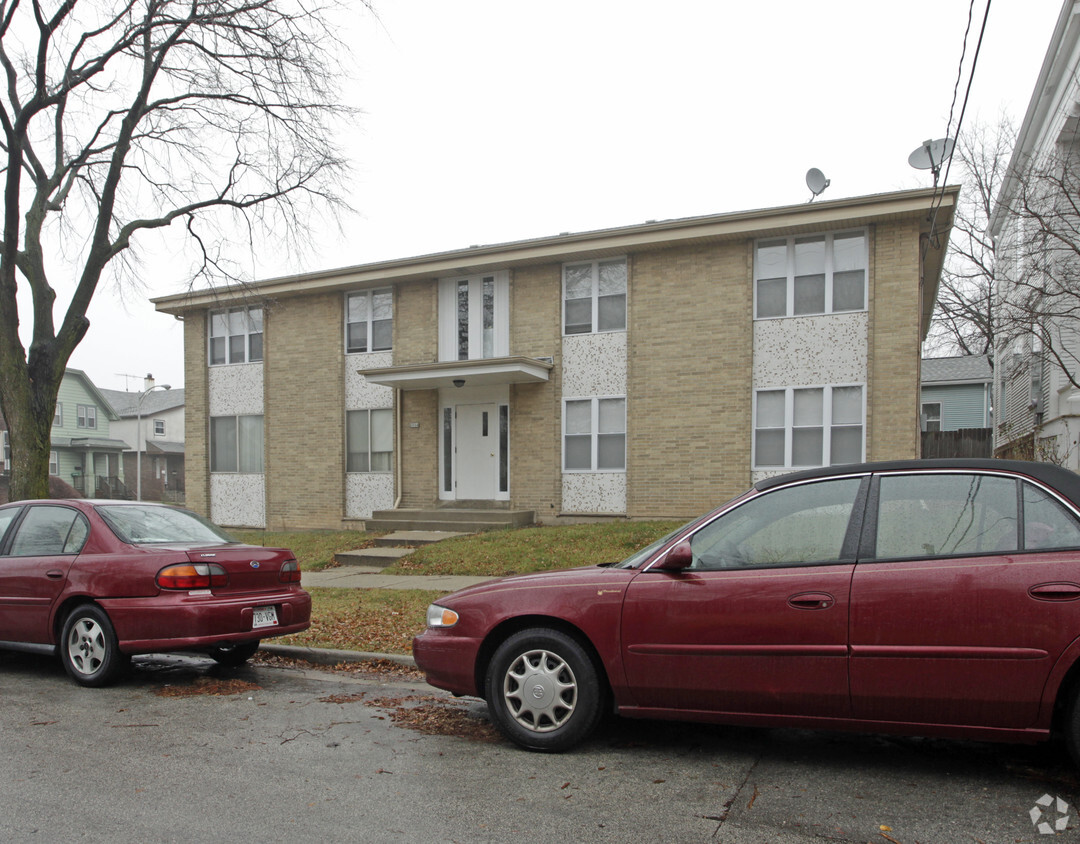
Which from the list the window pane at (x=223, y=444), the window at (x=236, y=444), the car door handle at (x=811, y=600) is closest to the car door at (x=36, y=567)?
the car door handle at (x=811, y=600)

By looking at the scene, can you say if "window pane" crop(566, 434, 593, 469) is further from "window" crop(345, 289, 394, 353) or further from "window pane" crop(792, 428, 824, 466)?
"window" crop(345, 289, 394, 353)

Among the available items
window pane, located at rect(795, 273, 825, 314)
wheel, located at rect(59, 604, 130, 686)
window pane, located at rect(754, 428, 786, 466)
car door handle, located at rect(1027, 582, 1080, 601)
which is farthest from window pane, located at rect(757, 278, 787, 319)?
wheel, located at rect(59, 604, 130, 686)

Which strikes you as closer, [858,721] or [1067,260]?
[858,721]

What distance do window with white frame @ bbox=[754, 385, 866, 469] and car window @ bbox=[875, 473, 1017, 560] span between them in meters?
11.2

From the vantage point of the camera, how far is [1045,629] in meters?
3.84

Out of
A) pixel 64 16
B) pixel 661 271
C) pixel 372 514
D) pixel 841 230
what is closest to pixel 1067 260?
pixel 841 230

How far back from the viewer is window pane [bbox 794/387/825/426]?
1552 centimetres

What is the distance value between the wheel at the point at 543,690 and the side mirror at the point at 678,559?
2.25 ft

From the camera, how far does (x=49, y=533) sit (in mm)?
7152

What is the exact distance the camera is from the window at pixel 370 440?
765 inches

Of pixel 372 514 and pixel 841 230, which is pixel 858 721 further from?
pixel 372 514

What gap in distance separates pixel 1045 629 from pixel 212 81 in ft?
49.2

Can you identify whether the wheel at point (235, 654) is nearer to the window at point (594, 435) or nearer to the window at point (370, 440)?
the window at point (594, 435)

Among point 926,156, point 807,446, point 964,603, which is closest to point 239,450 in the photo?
point 807,446
